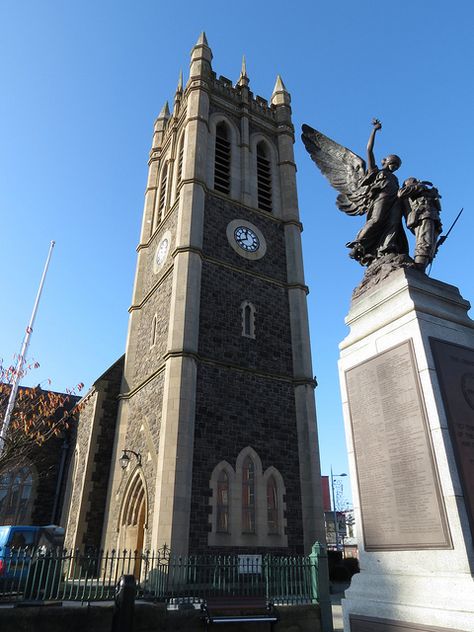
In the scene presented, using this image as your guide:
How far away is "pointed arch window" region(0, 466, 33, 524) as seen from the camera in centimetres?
2430

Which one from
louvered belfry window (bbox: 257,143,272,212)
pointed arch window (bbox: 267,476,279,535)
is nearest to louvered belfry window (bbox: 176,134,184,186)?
louvered belfry window (bbox: 257,143,272,212)

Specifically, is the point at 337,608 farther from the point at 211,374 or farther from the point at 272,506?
the point at 211,374

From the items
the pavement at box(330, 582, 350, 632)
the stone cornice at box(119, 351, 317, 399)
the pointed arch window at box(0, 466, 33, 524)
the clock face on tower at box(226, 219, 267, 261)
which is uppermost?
the clock face on tower at box(226, 219, 267, 261)

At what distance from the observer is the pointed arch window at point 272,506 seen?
14713 millimetres

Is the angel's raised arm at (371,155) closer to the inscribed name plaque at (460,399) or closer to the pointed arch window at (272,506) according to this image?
the inscribed name plaque at (460,399)

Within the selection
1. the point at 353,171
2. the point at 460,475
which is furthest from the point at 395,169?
the point at 460,475

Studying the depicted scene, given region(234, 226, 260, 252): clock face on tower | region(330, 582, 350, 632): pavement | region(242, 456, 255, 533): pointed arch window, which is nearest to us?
region(330, 582, 350, 632): pavement

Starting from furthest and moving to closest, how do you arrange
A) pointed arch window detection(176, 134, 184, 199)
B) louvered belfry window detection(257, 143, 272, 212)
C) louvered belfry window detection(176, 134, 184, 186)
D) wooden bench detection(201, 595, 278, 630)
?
louvered belfry window detection(257, 143, 272, 212), louvered belfry window detection(176, 134, 184, 186), pointed arch window detection(176, 134, 184, 199), wooden bench detection(201, 595, 278, 630)

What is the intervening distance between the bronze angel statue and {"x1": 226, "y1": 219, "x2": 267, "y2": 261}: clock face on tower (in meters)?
12.3

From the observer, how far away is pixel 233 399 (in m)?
16.0

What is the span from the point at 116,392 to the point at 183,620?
12990 millimetres

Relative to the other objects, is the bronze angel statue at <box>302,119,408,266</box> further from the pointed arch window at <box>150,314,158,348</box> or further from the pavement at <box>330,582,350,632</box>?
the pointed arch window at <box>150,314,158,348</box>

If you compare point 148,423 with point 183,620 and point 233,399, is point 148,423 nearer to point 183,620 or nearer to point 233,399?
point 233,399

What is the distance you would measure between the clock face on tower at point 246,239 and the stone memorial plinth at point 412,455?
46.7 feet
